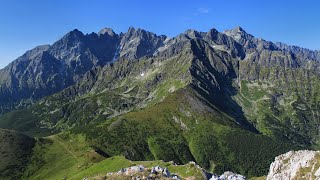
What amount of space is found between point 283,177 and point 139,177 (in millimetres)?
78551

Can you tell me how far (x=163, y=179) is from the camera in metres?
77.3

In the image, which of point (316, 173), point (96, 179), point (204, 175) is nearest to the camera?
point (96, 179)

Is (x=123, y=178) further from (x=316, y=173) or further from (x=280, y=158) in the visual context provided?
(x=280, y=158)

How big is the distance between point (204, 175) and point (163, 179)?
4782 inches

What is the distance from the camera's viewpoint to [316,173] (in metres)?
118

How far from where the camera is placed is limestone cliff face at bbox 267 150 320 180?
123300 millimetres

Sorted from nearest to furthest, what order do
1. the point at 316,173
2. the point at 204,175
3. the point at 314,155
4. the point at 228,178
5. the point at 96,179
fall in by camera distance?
the point at 96,179
the point at 316,173
the point at 314,155
the point at 228,178
the point at 204,175

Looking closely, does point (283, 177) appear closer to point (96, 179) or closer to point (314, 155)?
point (314, 155)

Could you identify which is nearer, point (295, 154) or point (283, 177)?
point (283, 177)

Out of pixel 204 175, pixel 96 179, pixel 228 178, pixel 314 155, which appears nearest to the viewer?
pixel 96 179

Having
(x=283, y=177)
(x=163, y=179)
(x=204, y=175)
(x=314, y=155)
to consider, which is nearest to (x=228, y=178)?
(x=283, y=177)

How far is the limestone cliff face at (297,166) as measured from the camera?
123300 mm

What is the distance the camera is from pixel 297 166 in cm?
13212

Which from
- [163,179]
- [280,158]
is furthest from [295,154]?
[163,179]
